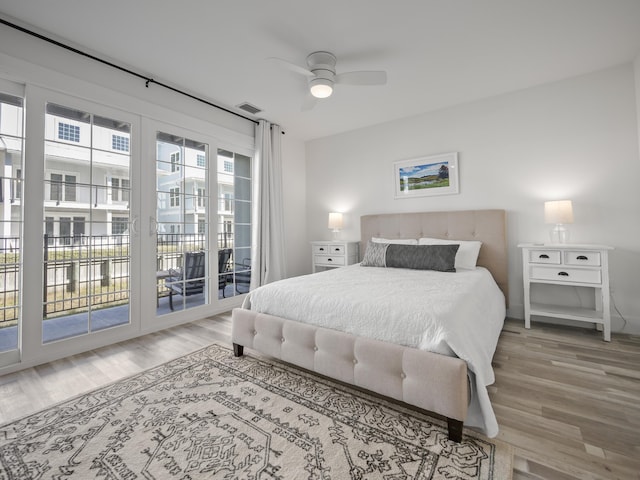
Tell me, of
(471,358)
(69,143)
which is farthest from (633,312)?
(69,143)

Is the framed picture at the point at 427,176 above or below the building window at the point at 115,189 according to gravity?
above

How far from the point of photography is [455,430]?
141 centimetres

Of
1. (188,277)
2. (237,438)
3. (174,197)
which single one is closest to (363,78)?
(174,197)

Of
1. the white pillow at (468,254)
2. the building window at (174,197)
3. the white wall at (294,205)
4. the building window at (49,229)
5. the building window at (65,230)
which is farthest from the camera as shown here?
the white wall at (294,205)

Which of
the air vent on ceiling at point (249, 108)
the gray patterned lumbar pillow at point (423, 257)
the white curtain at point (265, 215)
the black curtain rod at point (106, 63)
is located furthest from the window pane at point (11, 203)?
the gray patterned lumbar pillow at point (423, 257)

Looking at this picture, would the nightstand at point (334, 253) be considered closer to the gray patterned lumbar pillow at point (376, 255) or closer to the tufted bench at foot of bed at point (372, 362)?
the gray patterned lumbar pillow at point (376, 255)

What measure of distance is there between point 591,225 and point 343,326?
2910 millimetres

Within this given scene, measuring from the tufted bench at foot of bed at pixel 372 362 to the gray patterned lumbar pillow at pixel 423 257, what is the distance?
1.54 metres

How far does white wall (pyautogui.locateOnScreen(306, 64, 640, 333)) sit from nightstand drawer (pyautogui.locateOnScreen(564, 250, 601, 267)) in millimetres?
415

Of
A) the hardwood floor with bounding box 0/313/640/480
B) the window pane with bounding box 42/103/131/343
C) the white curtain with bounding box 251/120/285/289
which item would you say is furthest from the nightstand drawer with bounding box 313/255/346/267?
the window pane with bounding box 42/103/131/343

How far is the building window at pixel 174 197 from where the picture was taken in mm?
3225

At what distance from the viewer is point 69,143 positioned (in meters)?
2.52

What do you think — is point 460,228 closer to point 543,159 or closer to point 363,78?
point 543,159

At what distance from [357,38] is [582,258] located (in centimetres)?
283
